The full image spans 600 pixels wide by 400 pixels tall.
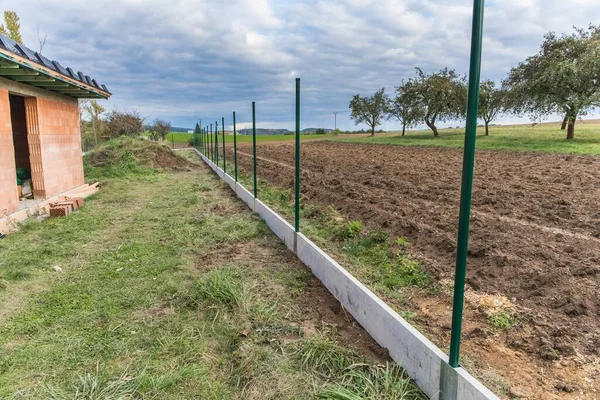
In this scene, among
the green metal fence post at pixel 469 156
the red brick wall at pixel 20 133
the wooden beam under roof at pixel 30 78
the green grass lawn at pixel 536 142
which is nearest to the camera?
the green metal fence post at pixel 469 156

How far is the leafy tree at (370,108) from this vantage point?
54156 millimetres

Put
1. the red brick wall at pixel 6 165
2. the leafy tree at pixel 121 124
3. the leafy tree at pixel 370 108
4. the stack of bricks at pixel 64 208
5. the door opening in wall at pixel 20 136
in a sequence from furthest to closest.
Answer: the leafy tree at pixel 370 108
the leafy tree at pixel 121 124
the door opening in wall at pixel 20 136
the stack of bricks at pixel 64 208
the red brick wall at pixel 6 165

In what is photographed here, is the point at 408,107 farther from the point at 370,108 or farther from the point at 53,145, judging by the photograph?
the point at 53,145

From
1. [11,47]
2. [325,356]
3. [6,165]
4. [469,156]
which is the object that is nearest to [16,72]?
[11,47]

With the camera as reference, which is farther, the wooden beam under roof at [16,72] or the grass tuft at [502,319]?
the wooden beam under roof at [16,72]

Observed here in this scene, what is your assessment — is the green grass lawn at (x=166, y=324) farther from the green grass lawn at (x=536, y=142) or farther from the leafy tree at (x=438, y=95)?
the leafy tree at (x=438, y=95)

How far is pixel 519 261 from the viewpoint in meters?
4.27

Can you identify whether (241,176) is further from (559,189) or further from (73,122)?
(559,189)

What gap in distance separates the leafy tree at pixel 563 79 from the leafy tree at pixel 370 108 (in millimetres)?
26593

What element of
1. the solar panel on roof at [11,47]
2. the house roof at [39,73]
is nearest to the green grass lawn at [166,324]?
the house roof at [39,73]

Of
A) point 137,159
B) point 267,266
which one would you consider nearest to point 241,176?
point 137,159

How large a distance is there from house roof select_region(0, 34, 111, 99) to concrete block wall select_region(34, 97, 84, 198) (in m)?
0.45

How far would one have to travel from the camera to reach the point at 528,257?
4.42m

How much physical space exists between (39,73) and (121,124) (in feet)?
93.0
